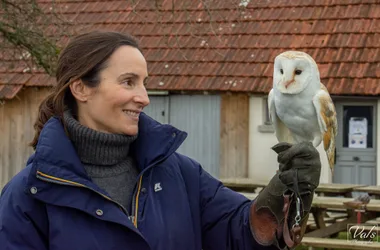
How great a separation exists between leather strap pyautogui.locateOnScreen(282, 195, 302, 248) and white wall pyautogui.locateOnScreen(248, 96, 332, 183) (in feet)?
30.8

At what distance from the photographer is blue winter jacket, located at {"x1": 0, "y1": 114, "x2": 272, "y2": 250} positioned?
2.49 metres

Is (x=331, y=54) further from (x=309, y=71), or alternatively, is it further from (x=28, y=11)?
(x=309, y=71)

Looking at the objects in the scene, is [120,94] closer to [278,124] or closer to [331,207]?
[278,124]

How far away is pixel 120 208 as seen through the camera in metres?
2.58

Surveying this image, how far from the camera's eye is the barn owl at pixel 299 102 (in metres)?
3.69

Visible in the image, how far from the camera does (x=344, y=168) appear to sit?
1195cm

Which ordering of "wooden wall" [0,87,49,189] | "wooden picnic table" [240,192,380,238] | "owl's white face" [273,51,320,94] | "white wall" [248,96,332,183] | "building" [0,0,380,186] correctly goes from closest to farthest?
1. "owl's white face" [273,51,320,94]
2. "wooden picnic table" [240,192,380,238]
3. "building" [0,0,380,186]
4. "white wall" [248,96,332,183]
5. "wooden wall" [0,87,49,189]

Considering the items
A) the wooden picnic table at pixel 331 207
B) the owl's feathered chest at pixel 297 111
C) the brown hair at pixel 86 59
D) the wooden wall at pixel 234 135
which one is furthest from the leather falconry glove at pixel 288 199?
the wooden wall at pixel 234 135

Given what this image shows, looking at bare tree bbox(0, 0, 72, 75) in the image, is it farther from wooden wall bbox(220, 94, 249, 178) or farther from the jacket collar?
the jacket collar

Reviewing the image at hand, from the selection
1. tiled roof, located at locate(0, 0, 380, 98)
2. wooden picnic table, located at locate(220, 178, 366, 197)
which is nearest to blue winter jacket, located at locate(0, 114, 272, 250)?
wooden picnic table, located at locate(220, 178, 366, 197)

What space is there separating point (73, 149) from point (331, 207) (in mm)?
6150

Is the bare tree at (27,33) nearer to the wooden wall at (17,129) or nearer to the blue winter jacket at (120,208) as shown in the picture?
the wooden wall at (17,129)

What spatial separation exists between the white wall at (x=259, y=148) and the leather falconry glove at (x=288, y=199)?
9337mm

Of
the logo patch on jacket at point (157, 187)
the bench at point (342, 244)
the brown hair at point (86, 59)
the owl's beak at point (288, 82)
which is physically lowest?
the bench at point (342, 244)
